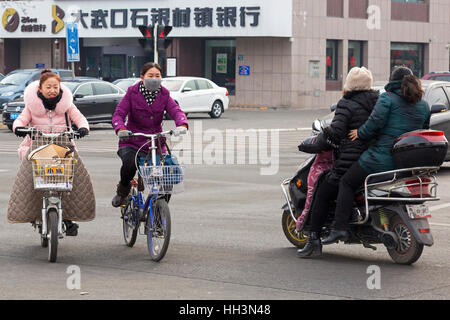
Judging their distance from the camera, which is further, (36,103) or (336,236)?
(36,103)

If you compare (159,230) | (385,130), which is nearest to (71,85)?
(159,230)

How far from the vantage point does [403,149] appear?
27.5 feet

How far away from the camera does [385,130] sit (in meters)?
8.62

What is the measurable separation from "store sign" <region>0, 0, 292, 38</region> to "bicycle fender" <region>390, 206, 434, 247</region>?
3715 cm

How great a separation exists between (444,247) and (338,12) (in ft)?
128

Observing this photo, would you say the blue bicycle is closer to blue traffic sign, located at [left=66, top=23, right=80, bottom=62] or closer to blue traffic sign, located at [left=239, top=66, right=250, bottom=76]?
blue traffic sign, located at [left=66, top=23, right=80, bottom=62]

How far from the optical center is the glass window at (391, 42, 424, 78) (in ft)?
167

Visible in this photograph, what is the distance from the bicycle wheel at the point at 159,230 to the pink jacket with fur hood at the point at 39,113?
1.09 meters

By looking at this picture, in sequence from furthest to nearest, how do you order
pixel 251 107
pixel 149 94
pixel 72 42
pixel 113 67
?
1. pixel 113 67
2. pixel 251 107
3. pixel 72 42
4. pixel 149 94

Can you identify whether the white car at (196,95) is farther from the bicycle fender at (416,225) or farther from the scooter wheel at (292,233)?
the bicycle fender at (416,225)

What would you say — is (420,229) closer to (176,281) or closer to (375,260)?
(375,260)

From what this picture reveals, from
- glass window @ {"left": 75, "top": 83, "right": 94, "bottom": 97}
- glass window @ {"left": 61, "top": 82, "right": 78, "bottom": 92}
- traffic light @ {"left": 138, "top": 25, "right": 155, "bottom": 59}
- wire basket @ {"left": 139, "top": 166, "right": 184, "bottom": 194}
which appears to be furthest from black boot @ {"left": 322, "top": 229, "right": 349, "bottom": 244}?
glass window @ {"left": 61, "top": 82, "right": 78, "bottom": 92}

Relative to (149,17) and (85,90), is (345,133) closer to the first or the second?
(85,90)

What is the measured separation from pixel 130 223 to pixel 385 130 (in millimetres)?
2601
